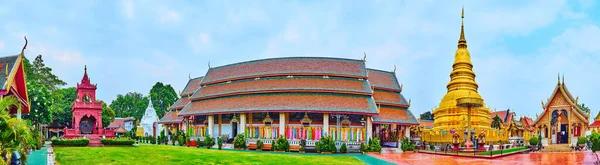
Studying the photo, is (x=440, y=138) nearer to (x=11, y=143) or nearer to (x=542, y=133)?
(x=542, y=133)

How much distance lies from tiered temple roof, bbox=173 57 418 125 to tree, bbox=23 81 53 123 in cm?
950

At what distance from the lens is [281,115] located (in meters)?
30.9

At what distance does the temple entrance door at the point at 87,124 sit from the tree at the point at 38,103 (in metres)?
2.78

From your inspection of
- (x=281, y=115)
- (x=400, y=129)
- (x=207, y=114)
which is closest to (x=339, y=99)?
(x=281, y=115)

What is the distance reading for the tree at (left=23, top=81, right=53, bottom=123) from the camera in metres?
29.7

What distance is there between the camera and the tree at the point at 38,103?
2970 cm

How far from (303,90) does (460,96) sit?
13.6 meters

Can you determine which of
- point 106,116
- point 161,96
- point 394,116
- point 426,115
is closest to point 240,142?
point 394,116

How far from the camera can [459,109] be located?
35844 millimetres

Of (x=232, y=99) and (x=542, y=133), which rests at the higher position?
(x=232, y=99)

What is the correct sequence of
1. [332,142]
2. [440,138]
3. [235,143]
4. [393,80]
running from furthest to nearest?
[393,80] < [440,138] < [235,143] < [332,142]

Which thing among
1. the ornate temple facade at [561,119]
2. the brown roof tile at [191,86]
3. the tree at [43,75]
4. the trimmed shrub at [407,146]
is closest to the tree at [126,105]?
the tree at [43,75]

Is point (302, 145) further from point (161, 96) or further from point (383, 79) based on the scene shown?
point (161, 96)

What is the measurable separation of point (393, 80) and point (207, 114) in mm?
15587
